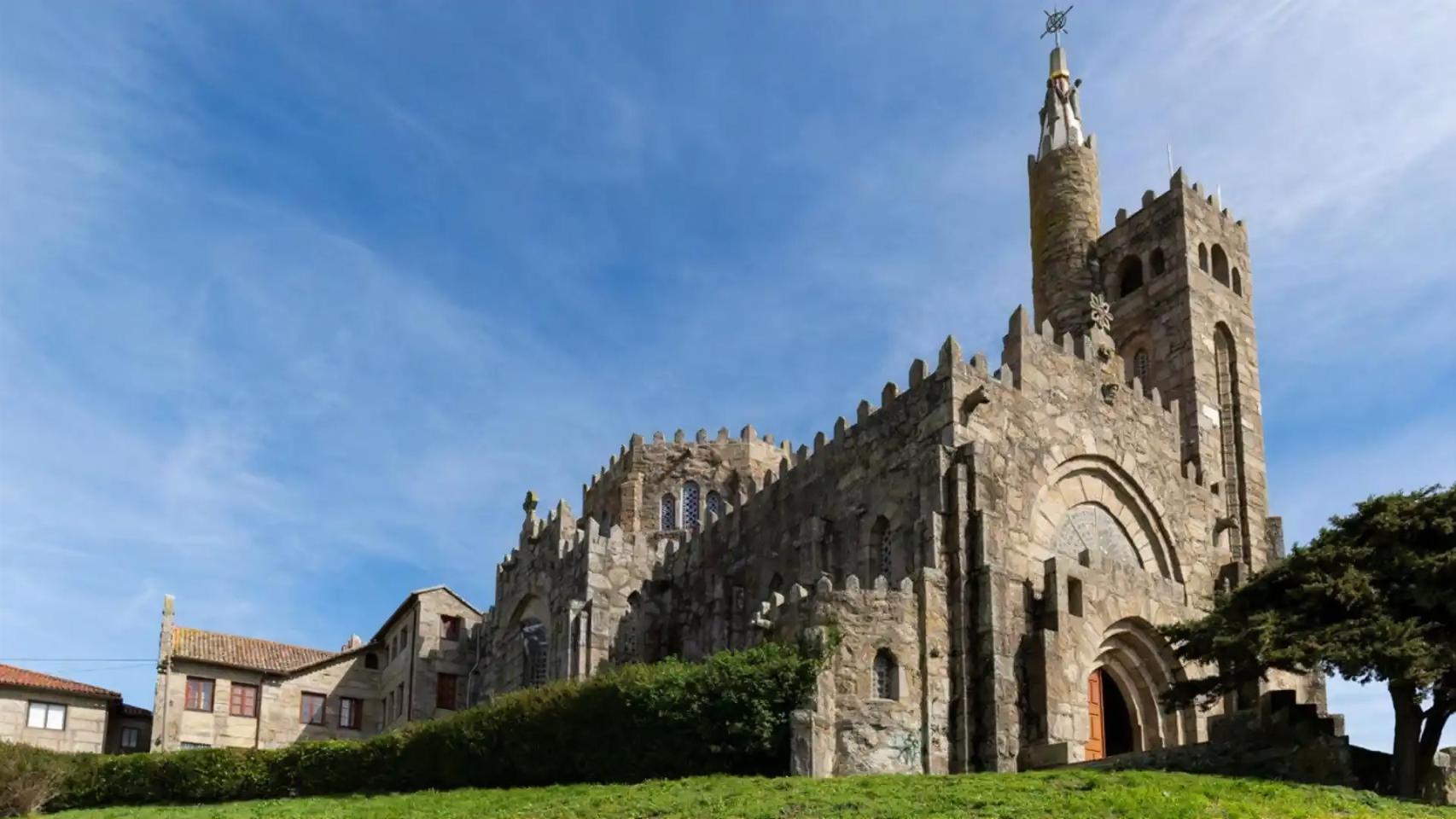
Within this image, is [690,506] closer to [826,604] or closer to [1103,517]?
[1103,517]

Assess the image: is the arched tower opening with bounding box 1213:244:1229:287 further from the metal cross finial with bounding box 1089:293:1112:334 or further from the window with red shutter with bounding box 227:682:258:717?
the window with red shutter with bounding box 227:682:258:717

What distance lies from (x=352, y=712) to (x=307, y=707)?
181cm

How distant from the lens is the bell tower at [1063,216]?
149 feet

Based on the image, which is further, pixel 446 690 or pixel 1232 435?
pixel 446 690

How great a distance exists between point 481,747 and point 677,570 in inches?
532

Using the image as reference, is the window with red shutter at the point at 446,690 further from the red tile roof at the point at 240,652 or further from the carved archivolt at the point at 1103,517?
the carved archivolt at the point at 1103,517

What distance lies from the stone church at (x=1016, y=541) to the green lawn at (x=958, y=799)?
278 cm

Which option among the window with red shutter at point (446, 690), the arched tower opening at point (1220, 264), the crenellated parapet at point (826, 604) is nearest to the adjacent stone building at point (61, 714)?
the window with red shutter at point (446, 690)

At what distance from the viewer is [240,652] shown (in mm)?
57312

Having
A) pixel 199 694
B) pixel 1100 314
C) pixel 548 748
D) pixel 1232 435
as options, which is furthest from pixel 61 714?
pixel 1232 435

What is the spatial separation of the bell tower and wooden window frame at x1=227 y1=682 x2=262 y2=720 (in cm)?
3215

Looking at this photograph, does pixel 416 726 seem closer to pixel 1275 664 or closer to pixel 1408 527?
pixel 1275 664

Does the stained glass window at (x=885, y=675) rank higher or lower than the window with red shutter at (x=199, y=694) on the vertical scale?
lower

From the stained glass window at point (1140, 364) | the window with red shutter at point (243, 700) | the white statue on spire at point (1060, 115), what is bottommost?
the window with red shutter at point (243, 700)
